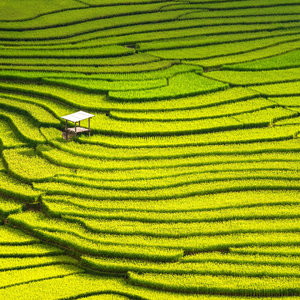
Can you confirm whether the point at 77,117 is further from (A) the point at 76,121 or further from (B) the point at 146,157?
(B) the point at 146,157

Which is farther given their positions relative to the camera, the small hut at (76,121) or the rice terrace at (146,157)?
the small hut at (76,121)

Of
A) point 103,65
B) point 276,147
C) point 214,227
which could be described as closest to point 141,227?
point 214,227

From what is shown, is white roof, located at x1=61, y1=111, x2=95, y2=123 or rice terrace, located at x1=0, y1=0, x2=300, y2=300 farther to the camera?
white roof, located at x1=61, y1=111, x2=95, y2=123

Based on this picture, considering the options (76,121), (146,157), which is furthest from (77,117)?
(146,157)

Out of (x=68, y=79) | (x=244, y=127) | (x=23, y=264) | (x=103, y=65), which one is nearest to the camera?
(x=23, y=264)

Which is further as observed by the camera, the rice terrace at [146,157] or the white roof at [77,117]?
the white roof at [77,117]

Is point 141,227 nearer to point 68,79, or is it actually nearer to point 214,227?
point 214,227

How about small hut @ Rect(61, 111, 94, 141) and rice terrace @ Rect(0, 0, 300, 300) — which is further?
small hut @ Rect(61, 111, 94, 141)

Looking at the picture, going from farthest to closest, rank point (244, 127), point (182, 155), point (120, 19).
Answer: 1. point (120, 19)
2. point (244, 127)
3. point (182, 155)
